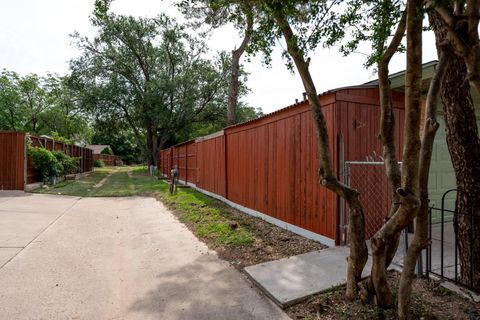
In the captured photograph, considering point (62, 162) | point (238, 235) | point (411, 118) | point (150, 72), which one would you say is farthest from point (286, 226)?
point (150, 72)

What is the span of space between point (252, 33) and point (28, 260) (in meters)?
4.40

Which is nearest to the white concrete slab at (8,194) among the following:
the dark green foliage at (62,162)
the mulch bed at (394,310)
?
the dark green foliage at (62,162)

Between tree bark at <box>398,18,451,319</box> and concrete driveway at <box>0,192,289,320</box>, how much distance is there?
43.0 inches

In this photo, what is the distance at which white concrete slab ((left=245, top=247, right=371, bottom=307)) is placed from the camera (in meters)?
3.06

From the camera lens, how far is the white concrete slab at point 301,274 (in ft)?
10.0

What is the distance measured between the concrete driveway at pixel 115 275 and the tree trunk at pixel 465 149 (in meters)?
2.00

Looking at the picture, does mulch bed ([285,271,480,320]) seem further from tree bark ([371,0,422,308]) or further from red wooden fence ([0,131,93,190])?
red wooden fence ([0,131,93,190])

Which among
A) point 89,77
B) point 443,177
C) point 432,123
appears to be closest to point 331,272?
point 432,123

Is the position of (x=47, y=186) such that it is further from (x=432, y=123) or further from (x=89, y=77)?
(x=432, y=123)

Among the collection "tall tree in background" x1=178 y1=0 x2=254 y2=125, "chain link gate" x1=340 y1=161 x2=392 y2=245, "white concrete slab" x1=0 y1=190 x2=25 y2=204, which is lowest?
"white concrete slab" x1=0 y1=190 x2=25 y2=204

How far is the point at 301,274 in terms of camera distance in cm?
351

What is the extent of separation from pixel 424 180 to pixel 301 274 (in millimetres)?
1825

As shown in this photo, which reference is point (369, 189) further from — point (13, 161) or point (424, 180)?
point (13, 161)

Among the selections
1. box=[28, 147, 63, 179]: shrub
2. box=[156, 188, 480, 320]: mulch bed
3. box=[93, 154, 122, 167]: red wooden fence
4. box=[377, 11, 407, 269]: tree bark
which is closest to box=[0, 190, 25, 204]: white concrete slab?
box=[28, 147, 63, 179]: shrub
